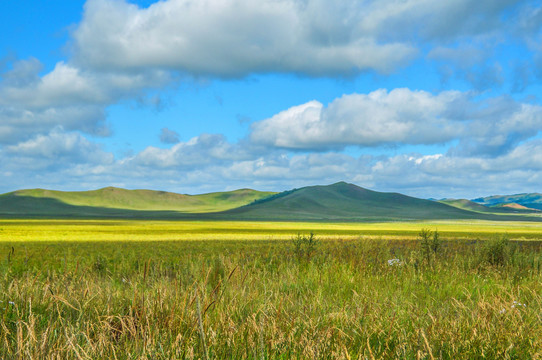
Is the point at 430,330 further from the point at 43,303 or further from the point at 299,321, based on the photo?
the point at 43,303

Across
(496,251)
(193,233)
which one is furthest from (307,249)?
(193,233)

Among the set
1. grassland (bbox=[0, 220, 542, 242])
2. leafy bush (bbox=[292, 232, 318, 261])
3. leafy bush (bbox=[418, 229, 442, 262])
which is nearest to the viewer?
leafy bush (bbox=[418, 229, 442, 262])

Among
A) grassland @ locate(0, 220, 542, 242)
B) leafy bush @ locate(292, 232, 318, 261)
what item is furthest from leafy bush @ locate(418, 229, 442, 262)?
leafy bush @ locate(292, 232, 318, 261)

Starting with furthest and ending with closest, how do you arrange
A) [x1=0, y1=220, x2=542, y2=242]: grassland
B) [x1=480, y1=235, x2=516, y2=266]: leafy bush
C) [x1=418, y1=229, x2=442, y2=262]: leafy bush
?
[x1=0, y1=220, x2=542, y2=242]: grassland < [x1=480, y1=235, x2=516, y2=266]: leafy bush < [x1=418, y1=229, x2=442, y2=262]: leafy bush

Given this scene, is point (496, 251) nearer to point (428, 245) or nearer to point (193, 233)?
point (428, 245)

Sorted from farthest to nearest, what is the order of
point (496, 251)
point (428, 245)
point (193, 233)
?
point (193, 233), point (496, 251), point (428, 245)

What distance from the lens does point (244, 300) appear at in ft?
18.7

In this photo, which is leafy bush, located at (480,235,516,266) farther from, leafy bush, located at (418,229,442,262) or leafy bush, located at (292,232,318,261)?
leafy bush, located at (292,232,318,261)

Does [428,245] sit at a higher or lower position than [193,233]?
higher

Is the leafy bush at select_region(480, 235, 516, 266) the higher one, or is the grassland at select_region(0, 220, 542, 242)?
the leafy bush at select_region(480, 235, 516, 266)

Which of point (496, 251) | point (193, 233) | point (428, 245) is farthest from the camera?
point (193, 233)

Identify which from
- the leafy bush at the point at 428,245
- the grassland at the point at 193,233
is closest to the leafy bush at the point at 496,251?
the grassland at the point at 193,233

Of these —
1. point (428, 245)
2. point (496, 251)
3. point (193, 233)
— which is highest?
point (428, 245)

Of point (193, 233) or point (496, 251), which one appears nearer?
point (496, 251)
